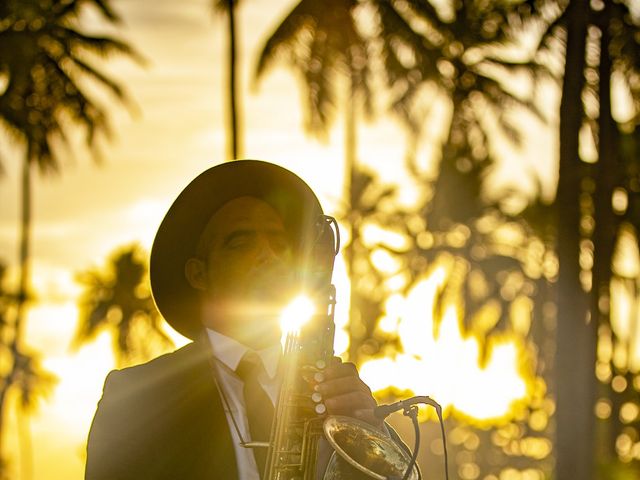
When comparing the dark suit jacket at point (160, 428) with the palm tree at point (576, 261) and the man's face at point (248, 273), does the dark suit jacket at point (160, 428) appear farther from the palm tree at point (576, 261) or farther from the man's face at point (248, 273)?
the palm tree at point (576, 261)

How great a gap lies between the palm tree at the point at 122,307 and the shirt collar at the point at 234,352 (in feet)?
146

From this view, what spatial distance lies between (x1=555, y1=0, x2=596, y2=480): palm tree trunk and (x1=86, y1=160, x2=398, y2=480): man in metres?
14.0

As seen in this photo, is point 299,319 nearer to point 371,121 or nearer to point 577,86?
point 577,86

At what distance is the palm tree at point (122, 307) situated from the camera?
51.8m

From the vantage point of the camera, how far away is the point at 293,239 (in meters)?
4.66

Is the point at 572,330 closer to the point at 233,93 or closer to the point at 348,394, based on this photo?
the point at 233,93

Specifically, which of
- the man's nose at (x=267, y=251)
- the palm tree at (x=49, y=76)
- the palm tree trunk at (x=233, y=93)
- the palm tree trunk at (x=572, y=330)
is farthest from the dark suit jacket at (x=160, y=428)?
the palm tree at (x=49, y=76)

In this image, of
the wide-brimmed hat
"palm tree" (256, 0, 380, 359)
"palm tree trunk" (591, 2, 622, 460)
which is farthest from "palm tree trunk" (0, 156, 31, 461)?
the wide-brimmed hat

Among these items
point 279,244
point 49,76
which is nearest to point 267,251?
point 279,244

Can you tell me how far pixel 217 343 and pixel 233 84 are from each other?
22.0m

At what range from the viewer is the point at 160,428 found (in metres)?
4.29

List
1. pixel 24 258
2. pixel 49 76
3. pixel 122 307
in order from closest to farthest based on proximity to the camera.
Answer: pixel 49 76 → pixel 24 258 → pixel 122 307

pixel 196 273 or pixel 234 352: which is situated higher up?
pixel 196 273

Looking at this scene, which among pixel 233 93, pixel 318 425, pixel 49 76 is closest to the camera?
pixel 318 425
